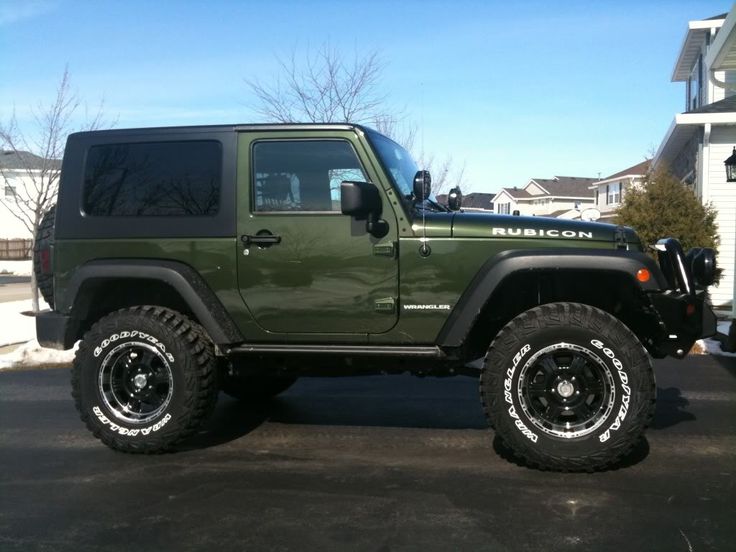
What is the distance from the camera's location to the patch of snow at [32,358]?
8555mm

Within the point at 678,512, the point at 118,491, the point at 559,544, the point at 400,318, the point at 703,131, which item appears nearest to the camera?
the point at 559,544

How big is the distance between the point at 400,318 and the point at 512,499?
127 centimetres

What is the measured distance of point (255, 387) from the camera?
6051mm

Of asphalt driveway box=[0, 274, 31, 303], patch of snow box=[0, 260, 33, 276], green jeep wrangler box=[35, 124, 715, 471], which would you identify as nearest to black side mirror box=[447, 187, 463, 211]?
green jeep wrangler box=[35, 124, 715, 471]

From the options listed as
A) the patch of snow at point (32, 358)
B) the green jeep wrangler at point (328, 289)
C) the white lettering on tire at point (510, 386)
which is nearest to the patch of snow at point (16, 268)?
the patch of snow at point (32, 358)

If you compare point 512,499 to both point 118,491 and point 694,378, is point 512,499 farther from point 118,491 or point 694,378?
point 694,378

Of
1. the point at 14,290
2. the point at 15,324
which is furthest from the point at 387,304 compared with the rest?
the point at 14,290

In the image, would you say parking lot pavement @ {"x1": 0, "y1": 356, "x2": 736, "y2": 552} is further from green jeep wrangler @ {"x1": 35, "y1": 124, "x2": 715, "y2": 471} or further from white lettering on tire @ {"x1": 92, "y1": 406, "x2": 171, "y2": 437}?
green jeep wrangler @ {"x1": 35, "y1": 124, "x2": 715, "y2": 471}

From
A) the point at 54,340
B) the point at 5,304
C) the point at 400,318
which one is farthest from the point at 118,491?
the point at 5,304

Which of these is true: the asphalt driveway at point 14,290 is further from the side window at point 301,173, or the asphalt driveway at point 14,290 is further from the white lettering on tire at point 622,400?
the white lettering on tire at point 622,400

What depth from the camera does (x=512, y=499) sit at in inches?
149

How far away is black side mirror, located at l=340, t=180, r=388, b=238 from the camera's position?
4168 mm

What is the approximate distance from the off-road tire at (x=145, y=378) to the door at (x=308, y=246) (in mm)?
526

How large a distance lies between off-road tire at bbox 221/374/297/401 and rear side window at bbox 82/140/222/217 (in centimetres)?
162
